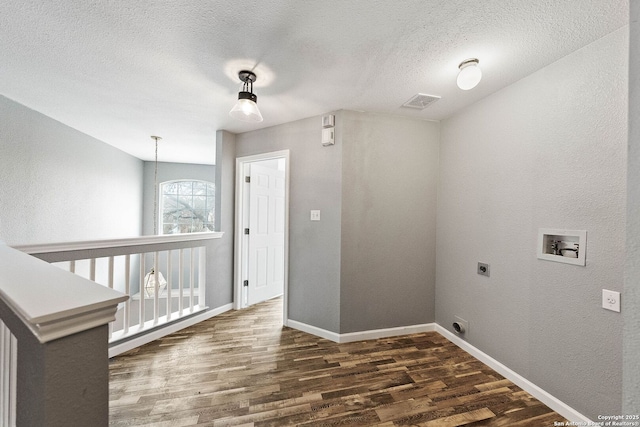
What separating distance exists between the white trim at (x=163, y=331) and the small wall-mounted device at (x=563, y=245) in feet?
10.6

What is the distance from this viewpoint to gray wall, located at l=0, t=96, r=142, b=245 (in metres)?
2.34

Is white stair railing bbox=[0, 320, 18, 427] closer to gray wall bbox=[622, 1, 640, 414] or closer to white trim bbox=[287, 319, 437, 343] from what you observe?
gray wall bbox=[622, 1, 640, 414]

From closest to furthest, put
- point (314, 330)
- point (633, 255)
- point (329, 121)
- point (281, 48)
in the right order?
point (633, 255)
point (281, 48)
point (329, 121)
point (314, 330)

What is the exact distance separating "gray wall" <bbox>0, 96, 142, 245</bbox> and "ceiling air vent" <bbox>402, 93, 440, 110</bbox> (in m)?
3.65

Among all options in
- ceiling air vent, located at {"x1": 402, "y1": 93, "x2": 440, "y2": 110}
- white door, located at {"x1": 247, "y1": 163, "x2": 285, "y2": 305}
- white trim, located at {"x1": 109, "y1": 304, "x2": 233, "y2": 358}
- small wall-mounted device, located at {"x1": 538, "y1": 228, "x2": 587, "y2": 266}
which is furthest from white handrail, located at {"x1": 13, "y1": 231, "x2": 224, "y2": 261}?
small wall-mounted device, located at {"x1": 538, "y1": 228, "x2": 587, "y2": 266}

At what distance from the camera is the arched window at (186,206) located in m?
5.39

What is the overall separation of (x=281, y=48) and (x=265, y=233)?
2476mm

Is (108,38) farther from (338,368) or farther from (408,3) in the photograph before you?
(338,368)

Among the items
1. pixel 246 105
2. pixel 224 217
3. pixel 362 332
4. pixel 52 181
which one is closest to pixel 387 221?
pixel 362 332

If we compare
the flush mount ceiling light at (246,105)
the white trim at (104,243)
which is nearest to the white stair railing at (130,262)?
the white trim at (104,243)

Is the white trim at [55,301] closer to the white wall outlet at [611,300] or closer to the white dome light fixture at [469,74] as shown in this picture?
the white dome light fixture at [469,74]

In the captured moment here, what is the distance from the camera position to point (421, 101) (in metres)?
2.27

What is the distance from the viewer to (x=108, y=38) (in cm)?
150

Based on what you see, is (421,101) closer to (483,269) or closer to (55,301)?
(483,269)
